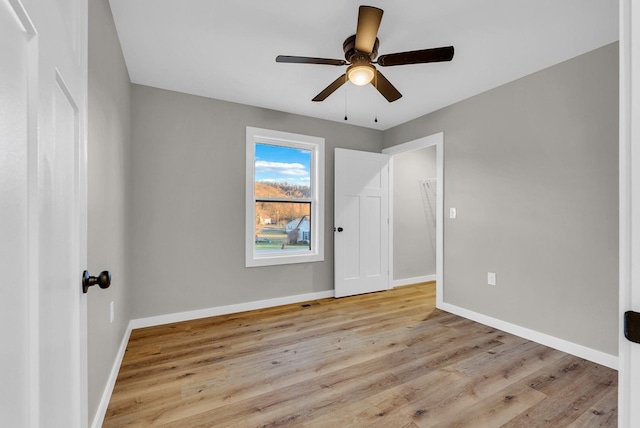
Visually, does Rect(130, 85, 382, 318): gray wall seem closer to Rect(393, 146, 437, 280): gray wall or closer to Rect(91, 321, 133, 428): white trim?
Rect(91, 321, 133, 428): white trim

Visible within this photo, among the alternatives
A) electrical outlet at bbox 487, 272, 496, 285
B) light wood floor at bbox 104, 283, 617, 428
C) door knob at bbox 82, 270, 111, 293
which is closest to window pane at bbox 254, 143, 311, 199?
light wood floor at bbox 104, 283, 617, 428

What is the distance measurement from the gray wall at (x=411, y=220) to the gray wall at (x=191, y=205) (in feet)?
6.34

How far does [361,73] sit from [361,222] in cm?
236

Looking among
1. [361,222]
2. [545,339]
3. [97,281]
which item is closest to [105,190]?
[97,281]

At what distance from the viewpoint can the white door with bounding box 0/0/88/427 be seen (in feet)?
1.44

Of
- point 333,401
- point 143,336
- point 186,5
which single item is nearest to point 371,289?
point 333,401

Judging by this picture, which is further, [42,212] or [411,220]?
[411,220]

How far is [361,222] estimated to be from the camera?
412cm

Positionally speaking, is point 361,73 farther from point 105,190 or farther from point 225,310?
point 225,310

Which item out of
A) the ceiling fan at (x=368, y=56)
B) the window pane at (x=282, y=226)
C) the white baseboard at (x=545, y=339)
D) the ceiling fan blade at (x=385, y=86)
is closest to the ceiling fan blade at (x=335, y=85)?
the ceiling fan at (x=368, y=56)

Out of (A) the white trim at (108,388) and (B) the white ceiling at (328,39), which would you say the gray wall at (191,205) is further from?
(A) the white trim at (108,388)
